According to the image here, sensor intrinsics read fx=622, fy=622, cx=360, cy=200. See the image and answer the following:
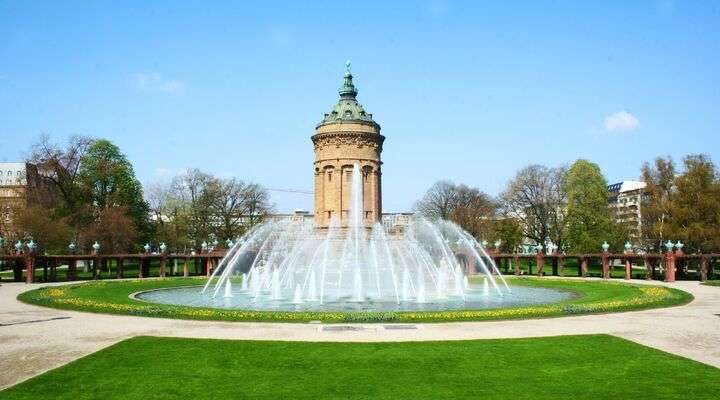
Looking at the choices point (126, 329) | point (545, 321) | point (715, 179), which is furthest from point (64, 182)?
point (715, 179)

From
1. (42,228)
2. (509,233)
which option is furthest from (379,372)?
(509,233)

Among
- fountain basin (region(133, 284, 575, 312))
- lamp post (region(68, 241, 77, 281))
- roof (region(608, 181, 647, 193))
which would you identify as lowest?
fountain basin (region(133, 284, 575, 312))

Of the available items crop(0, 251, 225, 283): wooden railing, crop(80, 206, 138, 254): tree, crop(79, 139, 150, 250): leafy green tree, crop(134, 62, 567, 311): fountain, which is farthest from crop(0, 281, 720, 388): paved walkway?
crop(79, 139, 150, 250): leafy green tree

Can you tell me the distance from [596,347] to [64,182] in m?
60.4

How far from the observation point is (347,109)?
66188 mm

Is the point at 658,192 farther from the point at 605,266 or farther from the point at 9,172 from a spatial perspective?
the point at 9,172

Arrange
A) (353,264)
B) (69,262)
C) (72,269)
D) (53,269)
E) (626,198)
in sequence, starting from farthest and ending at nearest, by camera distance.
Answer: (626,198) → (69,262) → (72,269) → (53,269) → (353,264)

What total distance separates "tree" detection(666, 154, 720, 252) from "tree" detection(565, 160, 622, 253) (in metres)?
9.22

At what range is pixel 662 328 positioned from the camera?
66.4 feet

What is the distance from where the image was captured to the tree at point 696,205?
5362cm

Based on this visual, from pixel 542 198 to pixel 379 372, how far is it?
65.3 meters

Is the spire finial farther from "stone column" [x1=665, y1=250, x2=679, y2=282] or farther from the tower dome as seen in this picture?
"stone column" [x1=665, y1=250, x2=679, y2=282]

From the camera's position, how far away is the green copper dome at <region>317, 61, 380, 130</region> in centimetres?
6532

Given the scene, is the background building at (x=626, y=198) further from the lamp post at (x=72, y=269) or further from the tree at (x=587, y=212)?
the lamp post at (x=72, y=269)
